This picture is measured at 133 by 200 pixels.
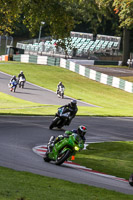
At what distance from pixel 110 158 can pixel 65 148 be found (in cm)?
322

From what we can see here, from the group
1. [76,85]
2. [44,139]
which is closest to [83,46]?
[76,85]

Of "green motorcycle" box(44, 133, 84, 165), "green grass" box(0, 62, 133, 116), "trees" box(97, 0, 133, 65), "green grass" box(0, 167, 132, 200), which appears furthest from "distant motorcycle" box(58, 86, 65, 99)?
"green grass" box(0, 167, 132, 200)

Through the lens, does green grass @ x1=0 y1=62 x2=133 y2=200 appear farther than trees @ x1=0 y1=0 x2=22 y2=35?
No

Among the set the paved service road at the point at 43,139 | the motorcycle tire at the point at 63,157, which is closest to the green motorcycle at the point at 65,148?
the motorcycle tire at the point at 63,157

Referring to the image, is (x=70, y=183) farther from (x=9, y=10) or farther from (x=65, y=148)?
(x=9, y=10)

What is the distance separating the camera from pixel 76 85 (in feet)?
159

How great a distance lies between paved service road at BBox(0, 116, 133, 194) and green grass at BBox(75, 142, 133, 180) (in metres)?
1.09

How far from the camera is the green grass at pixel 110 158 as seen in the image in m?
13.0

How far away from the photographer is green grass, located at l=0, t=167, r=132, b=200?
8242mm

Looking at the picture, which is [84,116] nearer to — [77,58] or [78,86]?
[78,86]

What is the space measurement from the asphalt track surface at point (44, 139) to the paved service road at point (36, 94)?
9525 millimetres

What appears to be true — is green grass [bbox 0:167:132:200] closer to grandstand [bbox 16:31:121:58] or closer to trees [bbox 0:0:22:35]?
trees [bbox 0:0:22:35]

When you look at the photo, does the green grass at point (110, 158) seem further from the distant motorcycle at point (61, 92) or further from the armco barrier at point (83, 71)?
the armco barrier at point (83, 71)

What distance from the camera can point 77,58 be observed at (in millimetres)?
66750
